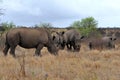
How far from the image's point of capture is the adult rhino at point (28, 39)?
18.8 meters

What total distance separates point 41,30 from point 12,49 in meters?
1.91

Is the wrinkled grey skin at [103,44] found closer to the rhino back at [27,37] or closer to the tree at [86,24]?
the rhino back at [27,37]

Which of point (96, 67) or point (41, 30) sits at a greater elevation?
point (41, 30)

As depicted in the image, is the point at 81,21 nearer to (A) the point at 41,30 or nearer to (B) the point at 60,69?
(A) the point at 41,30

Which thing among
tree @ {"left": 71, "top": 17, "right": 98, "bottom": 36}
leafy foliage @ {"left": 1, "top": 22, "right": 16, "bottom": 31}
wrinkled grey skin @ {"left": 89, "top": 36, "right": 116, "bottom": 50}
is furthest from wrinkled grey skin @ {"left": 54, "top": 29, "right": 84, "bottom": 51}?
tree @ {"left": 71, "top": 17, "right": 98, "bottom": 36}

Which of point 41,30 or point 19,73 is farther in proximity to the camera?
point 41,30

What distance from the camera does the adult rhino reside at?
739 inches

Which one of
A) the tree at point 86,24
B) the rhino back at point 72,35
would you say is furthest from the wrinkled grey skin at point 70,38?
the tree at point 86,24

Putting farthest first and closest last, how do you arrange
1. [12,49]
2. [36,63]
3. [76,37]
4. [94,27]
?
[94,27]
[76,37]
[12,49]
[36,63]

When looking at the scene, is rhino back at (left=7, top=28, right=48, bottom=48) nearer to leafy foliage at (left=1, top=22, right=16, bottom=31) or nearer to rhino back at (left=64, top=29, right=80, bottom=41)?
rhino back at (left=64, top=29, right=80, bottom=41)

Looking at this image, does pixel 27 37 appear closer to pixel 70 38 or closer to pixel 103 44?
pixel 70 38

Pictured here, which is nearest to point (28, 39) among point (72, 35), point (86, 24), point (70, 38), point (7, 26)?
point (72, 35)

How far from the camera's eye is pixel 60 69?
1239 centimetres

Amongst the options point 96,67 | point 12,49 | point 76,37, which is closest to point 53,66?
point 96,67
